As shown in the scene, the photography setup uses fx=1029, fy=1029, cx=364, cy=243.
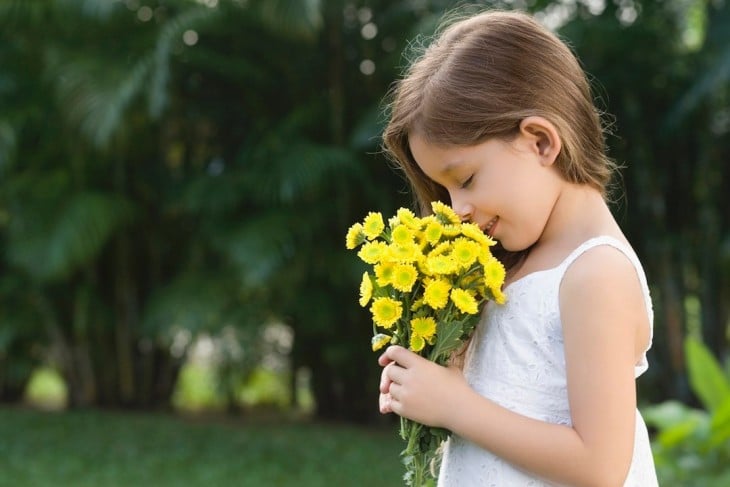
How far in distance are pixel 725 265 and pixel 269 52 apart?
138 inches

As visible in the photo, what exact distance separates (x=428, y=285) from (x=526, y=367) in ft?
0.65

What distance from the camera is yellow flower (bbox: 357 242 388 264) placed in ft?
5.03

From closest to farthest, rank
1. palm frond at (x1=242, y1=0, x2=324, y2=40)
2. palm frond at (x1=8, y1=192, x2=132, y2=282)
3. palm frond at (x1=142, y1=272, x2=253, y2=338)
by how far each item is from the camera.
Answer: palm frond at (x1=242, y1=0, x2=324, y2=40)
palm frond at (x1=142, y1=272, x2=253, y2=338)
palm frond at (x1=8, y1=192, x2=132, y2=282)

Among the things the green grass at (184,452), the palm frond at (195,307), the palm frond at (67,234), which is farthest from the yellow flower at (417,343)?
the palm frond at (67,234)

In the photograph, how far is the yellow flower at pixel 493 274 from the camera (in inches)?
59.5

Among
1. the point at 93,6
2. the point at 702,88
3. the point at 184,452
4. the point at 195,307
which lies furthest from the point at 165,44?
the point at 702,88

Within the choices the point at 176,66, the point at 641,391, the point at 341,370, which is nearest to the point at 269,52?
the point at 176,66

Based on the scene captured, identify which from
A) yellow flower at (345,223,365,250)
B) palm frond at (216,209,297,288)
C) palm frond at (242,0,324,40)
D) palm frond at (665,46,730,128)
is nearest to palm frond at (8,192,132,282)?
palm frond at (216,209,297,288)

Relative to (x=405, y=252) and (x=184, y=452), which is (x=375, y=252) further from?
(x=184, y=452)

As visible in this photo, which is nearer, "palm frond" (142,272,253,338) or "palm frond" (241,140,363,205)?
"palm frond" (241,140,363,205)

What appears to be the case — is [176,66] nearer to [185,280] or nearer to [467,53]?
[185,280]

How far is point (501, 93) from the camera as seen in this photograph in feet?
5.02

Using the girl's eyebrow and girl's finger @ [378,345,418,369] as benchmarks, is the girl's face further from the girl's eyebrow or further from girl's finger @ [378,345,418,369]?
girl's finger @ [378,345,418,369]

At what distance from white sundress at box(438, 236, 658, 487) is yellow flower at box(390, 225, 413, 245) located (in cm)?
18
